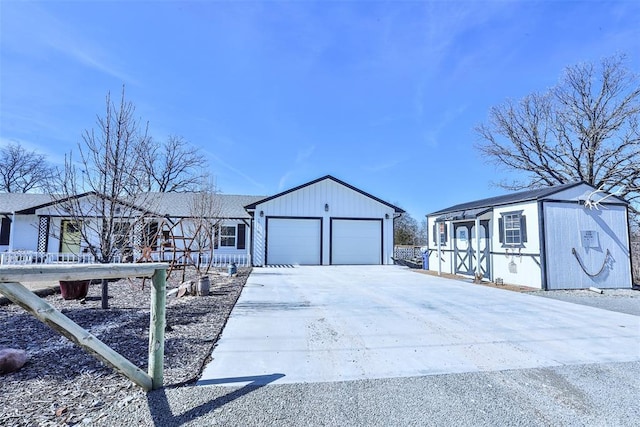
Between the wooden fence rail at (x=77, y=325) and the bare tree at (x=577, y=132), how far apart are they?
841 inches

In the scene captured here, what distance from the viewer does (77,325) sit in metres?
2.30

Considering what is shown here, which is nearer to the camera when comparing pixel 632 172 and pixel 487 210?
pixel 487 210

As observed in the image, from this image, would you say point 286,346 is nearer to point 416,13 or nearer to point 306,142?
point 416,13

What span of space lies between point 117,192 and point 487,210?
37.7ft

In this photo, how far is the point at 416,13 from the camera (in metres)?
9.20

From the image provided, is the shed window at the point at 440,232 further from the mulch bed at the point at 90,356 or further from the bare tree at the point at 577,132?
the mulch bed at the point at 90,356

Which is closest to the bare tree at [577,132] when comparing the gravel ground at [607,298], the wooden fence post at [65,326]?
the gravel ground at [607,298]

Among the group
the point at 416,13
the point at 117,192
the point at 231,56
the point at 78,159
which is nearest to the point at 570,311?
the point at 416,13

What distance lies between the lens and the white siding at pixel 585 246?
32.1 feet

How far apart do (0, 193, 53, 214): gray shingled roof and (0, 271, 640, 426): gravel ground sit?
18355 millimetres

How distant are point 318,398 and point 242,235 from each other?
16.6m

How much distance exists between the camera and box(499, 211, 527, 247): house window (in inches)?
408

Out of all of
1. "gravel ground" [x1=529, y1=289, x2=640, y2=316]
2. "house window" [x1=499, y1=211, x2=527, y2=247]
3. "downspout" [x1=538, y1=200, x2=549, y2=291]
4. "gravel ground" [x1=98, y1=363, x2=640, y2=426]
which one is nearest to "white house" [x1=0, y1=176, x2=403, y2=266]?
"house window" [x1=499, y1=211, x2=527, y2=247]

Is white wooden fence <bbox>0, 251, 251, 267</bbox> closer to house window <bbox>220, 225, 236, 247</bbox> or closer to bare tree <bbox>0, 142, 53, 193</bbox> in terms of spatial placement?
house window <bbox>220, 225, 236, 247</bbox>
